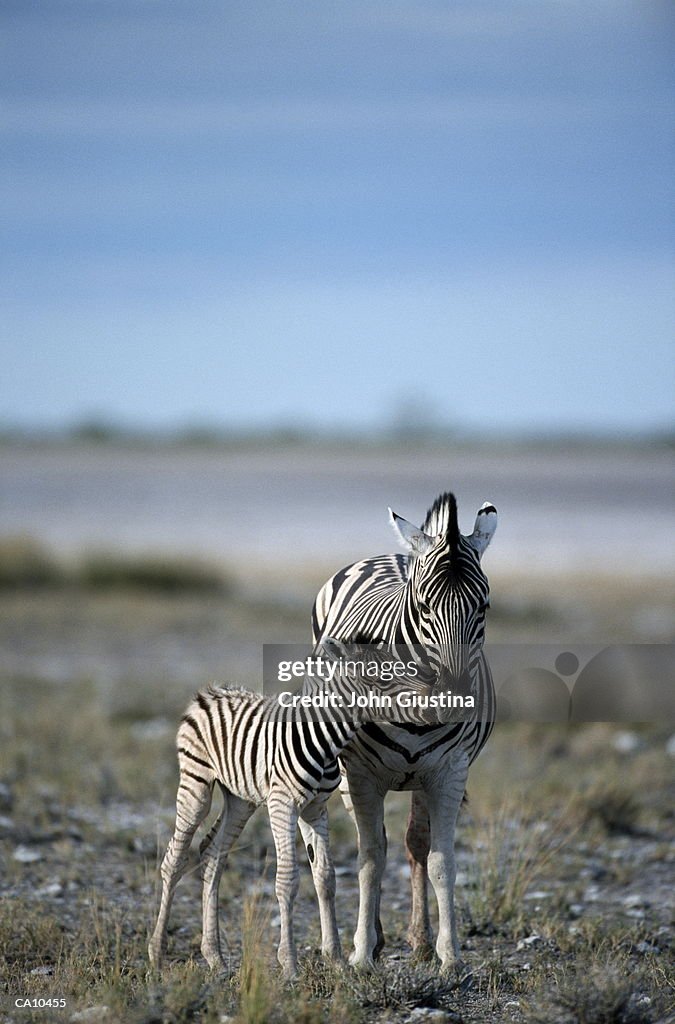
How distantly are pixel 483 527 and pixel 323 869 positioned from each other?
1649 millimetres

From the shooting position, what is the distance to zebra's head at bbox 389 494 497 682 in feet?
17.1

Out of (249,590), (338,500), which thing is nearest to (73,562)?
(249,590)

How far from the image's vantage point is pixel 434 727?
5457 millimetres

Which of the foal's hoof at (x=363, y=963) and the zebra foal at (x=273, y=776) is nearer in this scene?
the zebra foal at (x=273, y=776)

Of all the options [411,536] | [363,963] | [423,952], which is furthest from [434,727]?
[423,952]

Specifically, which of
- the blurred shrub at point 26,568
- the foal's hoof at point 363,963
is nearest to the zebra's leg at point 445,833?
the foal's hoof at point 363,963

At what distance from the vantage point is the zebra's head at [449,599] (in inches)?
206

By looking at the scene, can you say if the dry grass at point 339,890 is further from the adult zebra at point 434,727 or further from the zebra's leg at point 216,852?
the adult zebra at point 434,727

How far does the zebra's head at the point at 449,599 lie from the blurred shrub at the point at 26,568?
16.9 meters

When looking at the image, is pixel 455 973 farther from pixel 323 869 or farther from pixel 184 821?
pixel 184 821

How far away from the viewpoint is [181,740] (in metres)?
5.83

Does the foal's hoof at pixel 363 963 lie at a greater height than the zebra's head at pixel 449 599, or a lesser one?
lesser

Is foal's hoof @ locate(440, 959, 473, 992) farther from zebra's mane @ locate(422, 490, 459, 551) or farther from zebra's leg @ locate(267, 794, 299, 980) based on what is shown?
zebra's mane @ locate(422, 490, 459, 551)

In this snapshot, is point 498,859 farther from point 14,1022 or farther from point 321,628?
point 14,1022
